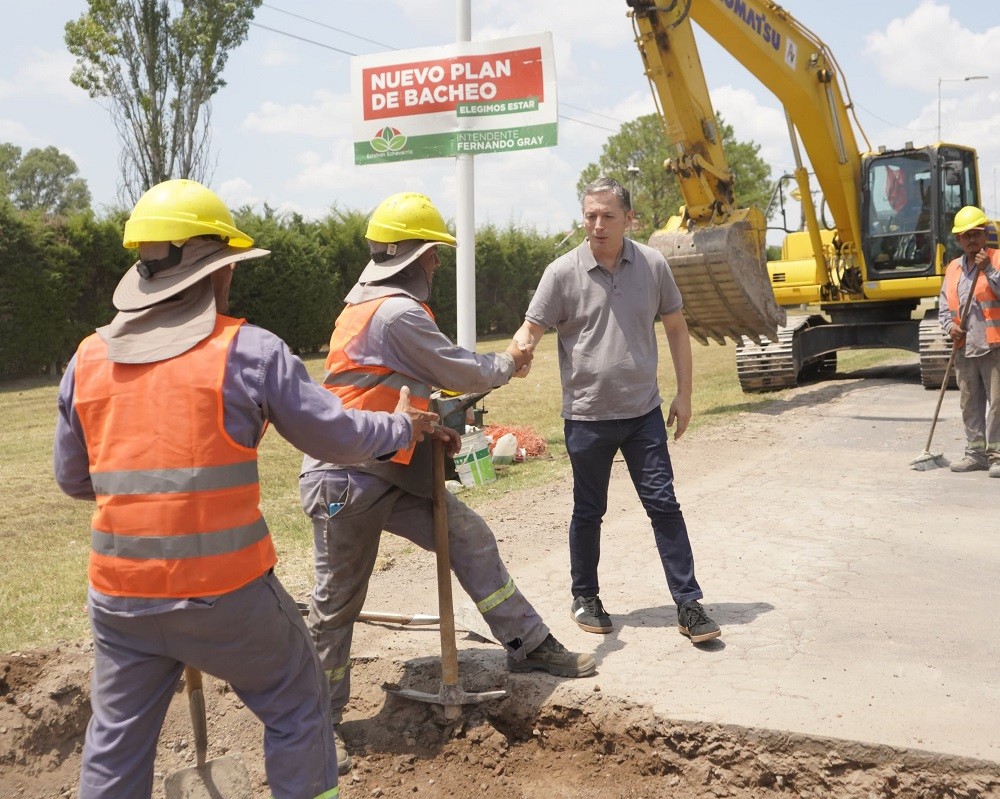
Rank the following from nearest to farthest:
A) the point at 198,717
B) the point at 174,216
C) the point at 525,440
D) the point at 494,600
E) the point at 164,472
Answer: the point at 164,472 < the point at 174,216 < the point at 198,717 < the point at 494,600 < the point at 525,440

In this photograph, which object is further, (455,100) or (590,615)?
(455,100)

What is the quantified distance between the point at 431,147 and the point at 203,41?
56.2 ft

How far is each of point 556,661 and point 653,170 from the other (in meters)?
50.1

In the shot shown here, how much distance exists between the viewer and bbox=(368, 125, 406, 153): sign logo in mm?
10680

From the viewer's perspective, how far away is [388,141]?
1071cm

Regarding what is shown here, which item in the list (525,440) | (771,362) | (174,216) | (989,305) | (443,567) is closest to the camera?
(174,216)

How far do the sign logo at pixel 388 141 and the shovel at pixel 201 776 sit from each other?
791cm

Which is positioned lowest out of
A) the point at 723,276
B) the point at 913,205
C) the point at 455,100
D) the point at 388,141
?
the point at 723,276

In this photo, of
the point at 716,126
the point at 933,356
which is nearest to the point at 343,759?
the point at 716,126

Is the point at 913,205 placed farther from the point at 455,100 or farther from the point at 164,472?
the point at 164,472

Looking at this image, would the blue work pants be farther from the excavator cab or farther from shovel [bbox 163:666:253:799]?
the excavator cab

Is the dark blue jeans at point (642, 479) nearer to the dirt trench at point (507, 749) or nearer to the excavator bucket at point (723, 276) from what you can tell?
the dirt trench at point (507, 749)

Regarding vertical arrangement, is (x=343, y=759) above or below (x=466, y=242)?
below

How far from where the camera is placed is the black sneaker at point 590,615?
5.14 metres
